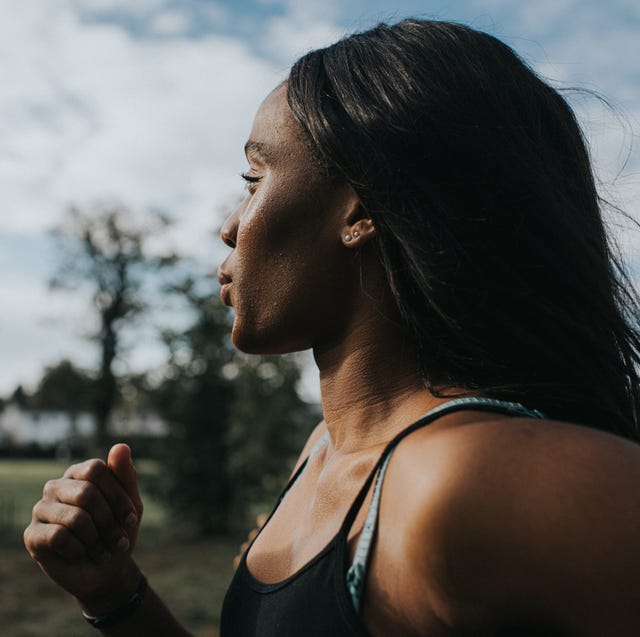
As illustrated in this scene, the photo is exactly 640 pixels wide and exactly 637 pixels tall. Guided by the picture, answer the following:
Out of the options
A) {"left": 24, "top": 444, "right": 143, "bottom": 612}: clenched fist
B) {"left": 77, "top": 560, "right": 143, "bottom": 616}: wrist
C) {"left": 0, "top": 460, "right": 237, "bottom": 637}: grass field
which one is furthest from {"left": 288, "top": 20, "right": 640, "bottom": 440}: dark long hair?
{"left": 0, "top": 460, "right": 237, "bottom": 637}: grass field

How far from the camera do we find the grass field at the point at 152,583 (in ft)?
26.8

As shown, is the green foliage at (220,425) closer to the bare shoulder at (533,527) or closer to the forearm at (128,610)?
the forearm at (128,610)

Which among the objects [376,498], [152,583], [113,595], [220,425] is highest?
[376,498]

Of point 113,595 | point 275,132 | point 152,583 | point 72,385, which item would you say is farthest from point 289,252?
point 72,385

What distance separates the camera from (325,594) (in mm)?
1456

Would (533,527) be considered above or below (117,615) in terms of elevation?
above

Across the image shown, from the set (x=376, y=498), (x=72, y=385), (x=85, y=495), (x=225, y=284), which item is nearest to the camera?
(x=376, y=498)

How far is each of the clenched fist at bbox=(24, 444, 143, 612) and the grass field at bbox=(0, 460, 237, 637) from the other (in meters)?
6.18

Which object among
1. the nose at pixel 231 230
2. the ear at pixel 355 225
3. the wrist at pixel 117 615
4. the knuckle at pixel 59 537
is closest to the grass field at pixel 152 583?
the wrist at pixel 117 615

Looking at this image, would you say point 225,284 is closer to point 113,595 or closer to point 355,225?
point 355,225

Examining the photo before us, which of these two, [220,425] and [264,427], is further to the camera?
[220,425]

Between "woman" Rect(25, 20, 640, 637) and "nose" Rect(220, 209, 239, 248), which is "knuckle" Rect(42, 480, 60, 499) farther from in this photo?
"nose" Rect(220, 209, 239, 248)

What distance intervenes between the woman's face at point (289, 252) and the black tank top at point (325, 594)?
1.51 feet

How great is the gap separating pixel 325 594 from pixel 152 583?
9977 millimetres
